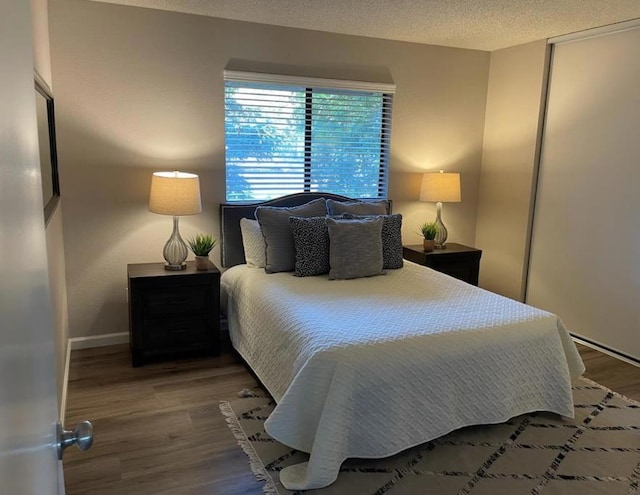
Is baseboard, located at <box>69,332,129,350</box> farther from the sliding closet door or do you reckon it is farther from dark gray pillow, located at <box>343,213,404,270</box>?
the sliding closet door

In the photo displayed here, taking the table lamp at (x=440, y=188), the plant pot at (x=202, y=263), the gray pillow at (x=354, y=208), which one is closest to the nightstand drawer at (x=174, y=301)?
the plant pot at (x=202, y=263)

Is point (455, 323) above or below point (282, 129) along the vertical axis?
below

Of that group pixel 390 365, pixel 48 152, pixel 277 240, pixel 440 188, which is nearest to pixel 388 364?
pixel 390 365

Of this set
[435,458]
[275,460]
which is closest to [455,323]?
[435,458]

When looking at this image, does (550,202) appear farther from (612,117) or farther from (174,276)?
(174,276)

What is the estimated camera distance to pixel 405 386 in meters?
2.30

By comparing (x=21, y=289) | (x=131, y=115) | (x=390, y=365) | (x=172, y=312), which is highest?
(x=131, y=115)

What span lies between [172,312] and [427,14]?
8.86ft

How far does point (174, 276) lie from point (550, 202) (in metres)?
3.09

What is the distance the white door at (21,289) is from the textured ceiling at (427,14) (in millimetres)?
2849

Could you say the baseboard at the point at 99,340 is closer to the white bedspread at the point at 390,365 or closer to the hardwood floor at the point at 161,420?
the hardwood floor at the point at 161,420

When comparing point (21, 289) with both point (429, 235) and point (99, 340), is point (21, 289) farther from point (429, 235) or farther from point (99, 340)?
point (429, 235)

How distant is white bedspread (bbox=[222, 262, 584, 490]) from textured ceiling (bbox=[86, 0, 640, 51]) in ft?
6.10

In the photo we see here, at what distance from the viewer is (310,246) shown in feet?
11.3
